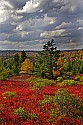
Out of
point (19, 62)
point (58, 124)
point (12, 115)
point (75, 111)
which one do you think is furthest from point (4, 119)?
point (19, 62)

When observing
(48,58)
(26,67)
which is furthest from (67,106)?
(26,67)

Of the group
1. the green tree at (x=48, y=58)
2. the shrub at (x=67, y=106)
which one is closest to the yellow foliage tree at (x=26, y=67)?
the green tree at (x=48, y=58)

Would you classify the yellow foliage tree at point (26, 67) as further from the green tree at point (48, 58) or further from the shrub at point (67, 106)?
the shrub at point (67, 106)

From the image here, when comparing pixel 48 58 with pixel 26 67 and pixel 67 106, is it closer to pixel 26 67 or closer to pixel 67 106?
pixel 26 67

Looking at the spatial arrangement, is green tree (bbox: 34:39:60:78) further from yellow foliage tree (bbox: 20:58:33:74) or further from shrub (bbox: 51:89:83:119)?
shrub (bbox: 51:89:83:119)

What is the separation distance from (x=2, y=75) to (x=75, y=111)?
31.2 m

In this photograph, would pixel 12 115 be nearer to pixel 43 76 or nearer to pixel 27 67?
pixel 43 76

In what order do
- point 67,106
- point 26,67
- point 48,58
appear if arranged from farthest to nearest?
point 26,67 < point 48,58 < point 67,106

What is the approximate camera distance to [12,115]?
495 inches

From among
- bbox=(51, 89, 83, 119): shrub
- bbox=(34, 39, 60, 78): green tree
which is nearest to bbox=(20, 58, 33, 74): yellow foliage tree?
bbox=(34, 39, 60, 78): green tree

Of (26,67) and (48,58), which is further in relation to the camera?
(26,67)

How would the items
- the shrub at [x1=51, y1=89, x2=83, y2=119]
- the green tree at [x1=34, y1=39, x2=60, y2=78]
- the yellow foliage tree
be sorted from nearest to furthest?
the shrub at [x1=51, y1=89, x2=83, y2=119] < the green tree at [x1=34, y1=39, x2=60, y2=78] < the yellow foliage tree

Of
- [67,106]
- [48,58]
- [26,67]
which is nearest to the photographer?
[67,106]

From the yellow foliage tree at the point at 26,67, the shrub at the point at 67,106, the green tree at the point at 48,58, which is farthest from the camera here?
the yellow foliage tree at the point at 26,67
